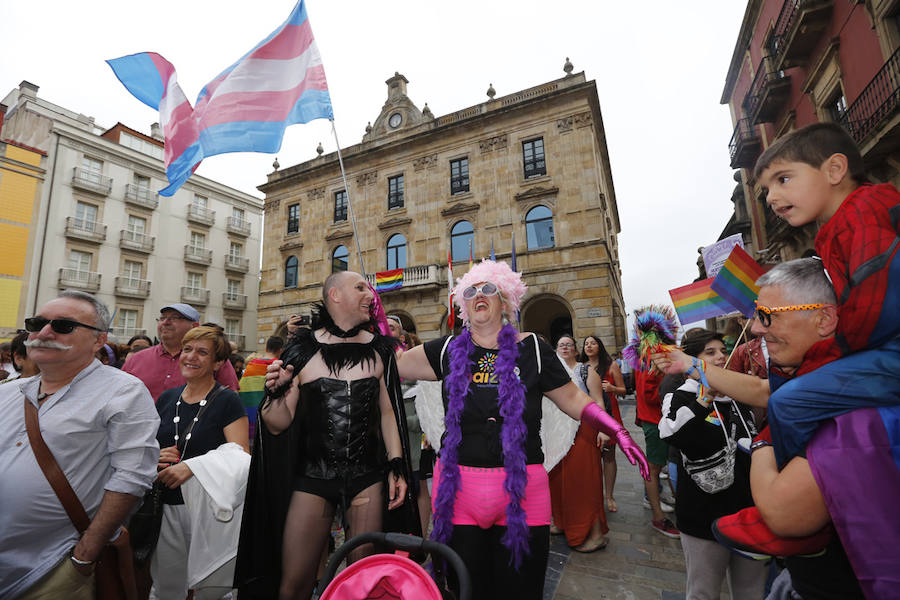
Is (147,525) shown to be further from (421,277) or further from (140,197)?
(140,197)


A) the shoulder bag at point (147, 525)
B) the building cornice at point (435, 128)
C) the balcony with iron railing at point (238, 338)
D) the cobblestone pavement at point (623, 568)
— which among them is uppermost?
the building cornice at point (435, 128)

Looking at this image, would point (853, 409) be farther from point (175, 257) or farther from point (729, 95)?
point (175, 257)

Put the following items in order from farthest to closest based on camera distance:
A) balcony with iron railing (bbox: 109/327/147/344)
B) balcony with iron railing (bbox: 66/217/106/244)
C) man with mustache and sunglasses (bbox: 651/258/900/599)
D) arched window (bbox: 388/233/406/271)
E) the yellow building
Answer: balcony with iron railing (bbox: 109/327/147/344) < balcony with iron railing (bbox: 66/217/106/244) < arched window (bbox: 388/233/406/271) < the yellow building < man with mustache and sunglasses (bbox: 651/258/900/599)

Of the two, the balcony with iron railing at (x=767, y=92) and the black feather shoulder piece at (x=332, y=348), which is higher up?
the balcony with iron railing at (x=767, y=92)

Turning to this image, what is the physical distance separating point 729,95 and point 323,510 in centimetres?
2276

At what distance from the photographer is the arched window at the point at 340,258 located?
20891 millimetres

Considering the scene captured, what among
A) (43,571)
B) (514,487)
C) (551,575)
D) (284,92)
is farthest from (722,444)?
(284,92)

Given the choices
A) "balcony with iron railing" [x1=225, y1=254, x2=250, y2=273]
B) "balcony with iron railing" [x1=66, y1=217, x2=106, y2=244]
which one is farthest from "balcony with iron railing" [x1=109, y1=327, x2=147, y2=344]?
"balcony with iron railing" [x1=225, y1=254, x2=250, y2=273]

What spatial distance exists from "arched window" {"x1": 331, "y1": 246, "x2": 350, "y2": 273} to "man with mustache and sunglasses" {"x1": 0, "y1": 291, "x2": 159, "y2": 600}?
19.2 metres

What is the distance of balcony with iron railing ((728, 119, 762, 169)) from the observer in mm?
13930

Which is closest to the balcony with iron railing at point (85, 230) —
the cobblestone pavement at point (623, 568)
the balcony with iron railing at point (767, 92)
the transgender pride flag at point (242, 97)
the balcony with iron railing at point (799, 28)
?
the transgender pride flag at point (242, 97)

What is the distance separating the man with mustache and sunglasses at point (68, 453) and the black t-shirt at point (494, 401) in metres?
1.67

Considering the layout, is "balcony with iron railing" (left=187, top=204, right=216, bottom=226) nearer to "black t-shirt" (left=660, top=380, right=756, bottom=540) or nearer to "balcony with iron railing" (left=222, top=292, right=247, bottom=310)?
"balcony with iron railing" (left=222, top=292, right=247, bottom=310)

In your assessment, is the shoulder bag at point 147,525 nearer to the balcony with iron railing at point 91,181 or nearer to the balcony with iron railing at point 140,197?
the balcony with iron railing at point 91,181
